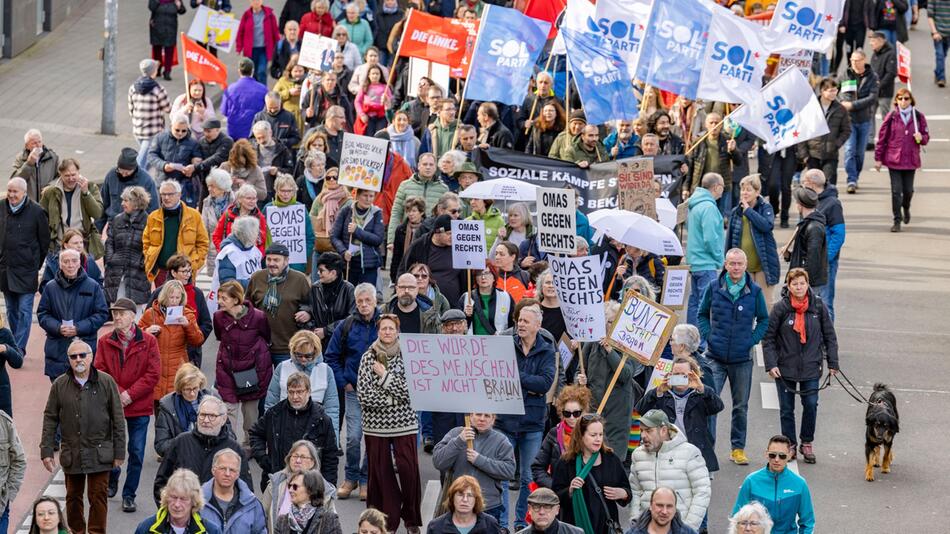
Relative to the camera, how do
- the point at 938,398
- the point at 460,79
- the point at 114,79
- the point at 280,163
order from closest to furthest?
the point at 938,398 → the point at 280,163 → the point at 460,79 → the point at 114,79

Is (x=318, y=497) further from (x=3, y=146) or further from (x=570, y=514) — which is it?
(x=3, y=146)

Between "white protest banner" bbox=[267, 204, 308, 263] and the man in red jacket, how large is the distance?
341 centimetres

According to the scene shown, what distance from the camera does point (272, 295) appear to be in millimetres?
16406

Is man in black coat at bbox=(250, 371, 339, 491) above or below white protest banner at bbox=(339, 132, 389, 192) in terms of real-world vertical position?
below

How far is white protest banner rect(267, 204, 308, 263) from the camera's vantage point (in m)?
18.3

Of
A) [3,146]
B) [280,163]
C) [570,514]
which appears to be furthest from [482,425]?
[3,146]

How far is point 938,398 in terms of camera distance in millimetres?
18547

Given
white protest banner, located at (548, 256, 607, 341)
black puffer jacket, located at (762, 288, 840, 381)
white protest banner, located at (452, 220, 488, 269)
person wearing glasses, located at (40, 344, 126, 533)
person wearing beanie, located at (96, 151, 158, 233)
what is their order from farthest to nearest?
person wearing beanie, located at (96, 151, 158, 233) → white protest banner, located at (452, 220, 488, 269) → black puffer jacket, located at (762, 288, 840, 381) → white protest banner, located at (548, 256, 607, 341) → person wearing glasses, located at (40, 344, 126, 533)

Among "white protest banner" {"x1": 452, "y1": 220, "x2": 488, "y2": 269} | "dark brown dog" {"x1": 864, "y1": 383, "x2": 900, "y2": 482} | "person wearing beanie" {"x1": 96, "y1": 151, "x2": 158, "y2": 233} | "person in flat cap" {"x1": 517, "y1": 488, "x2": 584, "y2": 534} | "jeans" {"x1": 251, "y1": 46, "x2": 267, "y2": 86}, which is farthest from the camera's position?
"jeans" {"x1": 251, "y1": 46, "x2": 267, "y2": 86}

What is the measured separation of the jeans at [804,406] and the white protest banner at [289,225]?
4992 millimetres

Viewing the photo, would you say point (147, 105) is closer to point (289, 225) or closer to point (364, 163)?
point (364, 163)

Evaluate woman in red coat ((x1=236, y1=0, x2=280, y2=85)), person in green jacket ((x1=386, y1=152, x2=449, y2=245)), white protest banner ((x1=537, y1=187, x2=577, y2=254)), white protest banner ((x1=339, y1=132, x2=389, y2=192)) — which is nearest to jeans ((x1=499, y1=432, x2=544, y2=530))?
white protest banner ((x1=537, y1=187, x2=577, y2=254))

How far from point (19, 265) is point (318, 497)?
679cm

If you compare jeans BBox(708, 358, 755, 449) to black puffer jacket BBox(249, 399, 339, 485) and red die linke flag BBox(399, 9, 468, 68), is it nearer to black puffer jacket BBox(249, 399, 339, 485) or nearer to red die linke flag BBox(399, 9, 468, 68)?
black puffer jacket BBox(249, 399, 339, 485)
